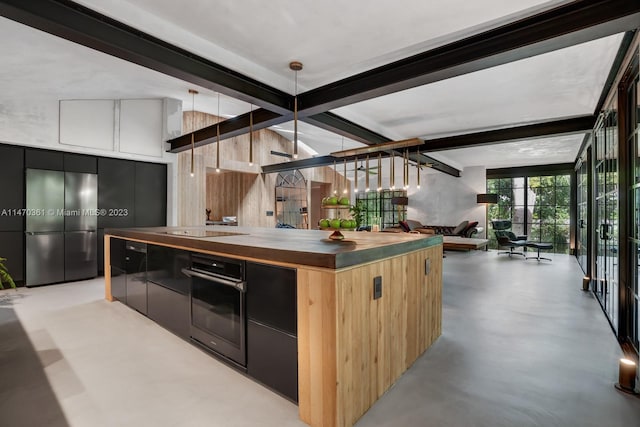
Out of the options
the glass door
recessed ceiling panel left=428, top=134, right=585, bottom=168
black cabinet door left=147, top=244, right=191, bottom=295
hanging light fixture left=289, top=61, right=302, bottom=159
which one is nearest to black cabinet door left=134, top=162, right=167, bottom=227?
black cabinet door left=147, top=244, right=191, bottom=295

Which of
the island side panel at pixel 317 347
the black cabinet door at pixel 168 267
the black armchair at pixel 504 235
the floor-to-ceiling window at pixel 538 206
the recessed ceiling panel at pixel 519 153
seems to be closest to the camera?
the island side panel at pixel 317 347

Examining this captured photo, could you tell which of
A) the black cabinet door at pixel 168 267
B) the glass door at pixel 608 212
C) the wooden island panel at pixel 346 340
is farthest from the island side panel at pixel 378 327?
the glass door at pixel 608 212

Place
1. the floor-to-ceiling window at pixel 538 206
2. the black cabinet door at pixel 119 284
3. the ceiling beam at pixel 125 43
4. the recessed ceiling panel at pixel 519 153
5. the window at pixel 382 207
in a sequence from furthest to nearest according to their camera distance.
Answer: the window at pixel 382 207 → the floor-to-ceiling window at pixel 538 206 → the recessed ceiling panel at pixel 519 153 → the black cabinet door at pixel 119 284 → the ceiling beam at pixel 125 43

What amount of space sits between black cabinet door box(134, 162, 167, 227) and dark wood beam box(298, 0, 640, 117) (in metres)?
4.64

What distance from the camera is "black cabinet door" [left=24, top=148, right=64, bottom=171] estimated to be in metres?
5.02

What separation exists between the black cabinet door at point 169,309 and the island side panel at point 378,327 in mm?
1633

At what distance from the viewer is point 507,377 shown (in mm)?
2254

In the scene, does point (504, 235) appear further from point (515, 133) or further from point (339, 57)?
point (339, 57)

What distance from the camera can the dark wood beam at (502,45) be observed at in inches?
83.7

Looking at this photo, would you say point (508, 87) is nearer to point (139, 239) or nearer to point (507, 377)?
point (507, 377)

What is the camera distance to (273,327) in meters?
1.94

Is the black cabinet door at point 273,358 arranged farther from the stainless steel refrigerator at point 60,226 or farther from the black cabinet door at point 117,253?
the stainless steel refrigerator at point 60,226

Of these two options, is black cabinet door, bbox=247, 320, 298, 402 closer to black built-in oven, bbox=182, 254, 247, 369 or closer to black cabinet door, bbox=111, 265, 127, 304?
black built-in oven, bbox=182, 254, 247, 369

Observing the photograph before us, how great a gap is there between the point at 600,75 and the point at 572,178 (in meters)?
7.35
